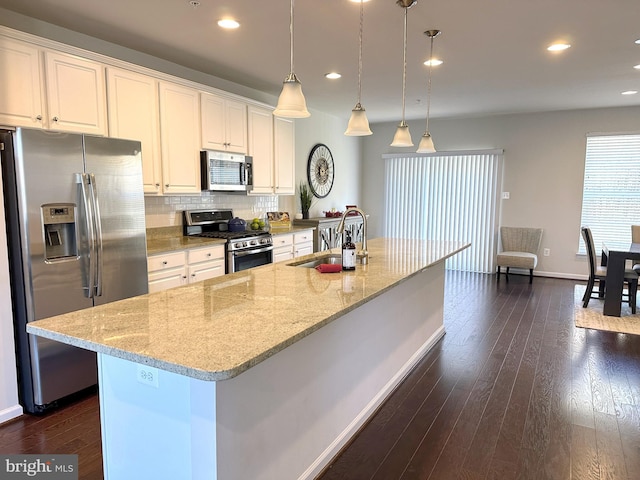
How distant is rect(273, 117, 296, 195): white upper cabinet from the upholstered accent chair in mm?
3538

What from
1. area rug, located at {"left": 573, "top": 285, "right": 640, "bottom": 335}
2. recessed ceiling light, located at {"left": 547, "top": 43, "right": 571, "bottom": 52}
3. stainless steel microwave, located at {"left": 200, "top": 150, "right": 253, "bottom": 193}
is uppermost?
recessed ceiling light, located at {"left": 547, "top": 43, "right": 571, "bottom": 52}

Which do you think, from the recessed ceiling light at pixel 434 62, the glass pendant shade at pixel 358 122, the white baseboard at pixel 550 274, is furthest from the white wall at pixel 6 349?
the white baseboard at pixel 550 274

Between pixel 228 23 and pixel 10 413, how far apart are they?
296cm

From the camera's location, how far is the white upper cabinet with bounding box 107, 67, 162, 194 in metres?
3.23

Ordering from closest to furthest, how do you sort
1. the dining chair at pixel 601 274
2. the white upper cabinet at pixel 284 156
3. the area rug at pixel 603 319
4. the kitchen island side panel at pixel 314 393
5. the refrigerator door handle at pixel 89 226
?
1. the kitchen island side panel at pixel 314 393
2. the refrigerator door handle at pixel 89 226
3. the area rug at pixel 603 319
4. the dining chair at pixel 601 274
5. the white upper cabinet at pixel 284 156

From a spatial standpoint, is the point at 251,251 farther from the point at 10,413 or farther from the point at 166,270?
the point at 10,413

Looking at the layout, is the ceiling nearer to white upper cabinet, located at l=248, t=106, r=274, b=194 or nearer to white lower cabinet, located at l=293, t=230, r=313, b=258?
white upper cabinet, located at l=248, t=106, r=274, b=194

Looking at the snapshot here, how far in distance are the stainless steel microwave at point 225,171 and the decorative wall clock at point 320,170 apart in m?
1.84

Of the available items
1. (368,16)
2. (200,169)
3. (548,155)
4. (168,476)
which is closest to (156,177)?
(200,169)

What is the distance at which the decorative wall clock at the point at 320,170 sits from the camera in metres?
6.43

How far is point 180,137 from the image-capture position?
384 centimetres

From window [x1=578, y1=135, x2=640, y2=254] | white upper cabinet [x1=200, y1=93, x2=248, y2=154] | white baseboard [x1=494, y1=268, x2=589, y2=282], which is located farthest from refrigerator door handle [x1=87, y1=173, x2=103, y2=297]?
window [x1=578, y1=135, x2=640, y2=254]

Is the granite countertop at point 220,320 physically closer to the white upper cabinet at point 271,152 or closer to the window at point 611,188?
the white upper cabinet at point 271,152

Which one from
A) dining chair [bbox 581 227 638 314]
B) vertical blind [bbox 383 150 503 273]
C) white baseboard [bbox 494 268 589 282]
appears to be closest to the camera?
dining chair [bbox 581 227 638 314]
